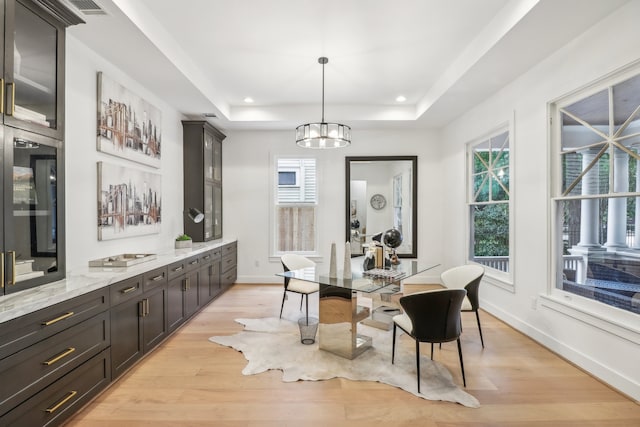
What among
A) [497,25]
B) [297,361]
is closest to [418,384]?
[297,361]

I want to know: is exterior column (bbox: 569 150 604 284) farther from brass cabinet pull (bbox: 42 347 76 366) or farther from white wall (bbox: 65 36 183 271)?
white wall (bbox: 65 36 183 271)

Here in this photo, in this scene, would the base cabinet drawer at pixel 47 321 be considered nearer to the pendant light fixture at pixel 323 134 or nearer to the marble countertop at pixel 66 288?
the marble countertop at pixel 66 288

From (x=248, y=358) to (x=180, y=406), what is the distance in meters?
0.75

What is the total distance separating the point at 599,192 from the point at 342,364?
2.56m

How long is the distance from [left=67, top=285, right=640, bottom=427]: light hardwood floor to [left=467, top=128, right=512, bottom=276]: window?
54.0 inches

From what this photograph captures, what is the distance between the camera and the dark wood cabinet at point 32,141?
1829mm

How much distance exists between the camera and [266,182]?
5840mm

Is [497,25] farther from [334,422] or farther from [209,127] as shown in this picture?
[209,127]

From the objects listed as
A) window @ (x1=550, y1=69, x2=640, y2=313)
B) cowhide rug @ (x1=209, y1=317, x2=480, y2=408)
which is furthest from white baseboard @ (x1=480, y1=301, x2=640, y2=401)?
cowhide rug @ (x1=209, y1=317, x2=480, y2=408)

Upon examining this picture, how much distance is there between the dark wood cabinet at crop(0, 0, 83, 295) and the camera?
1.83 metres

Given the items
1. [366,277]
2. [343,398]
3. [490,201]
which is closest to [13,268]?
[343,398]

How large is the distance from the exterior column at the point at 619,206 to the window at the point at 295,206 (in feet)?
13.5

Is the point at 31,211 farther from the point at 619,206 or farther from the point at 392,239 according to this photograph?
the point at 619,206

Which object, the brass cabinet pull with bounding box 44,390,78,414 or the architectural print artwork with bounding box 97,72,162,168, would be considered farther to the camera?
the architectural print artwork with bounding box 97,72,162,168
